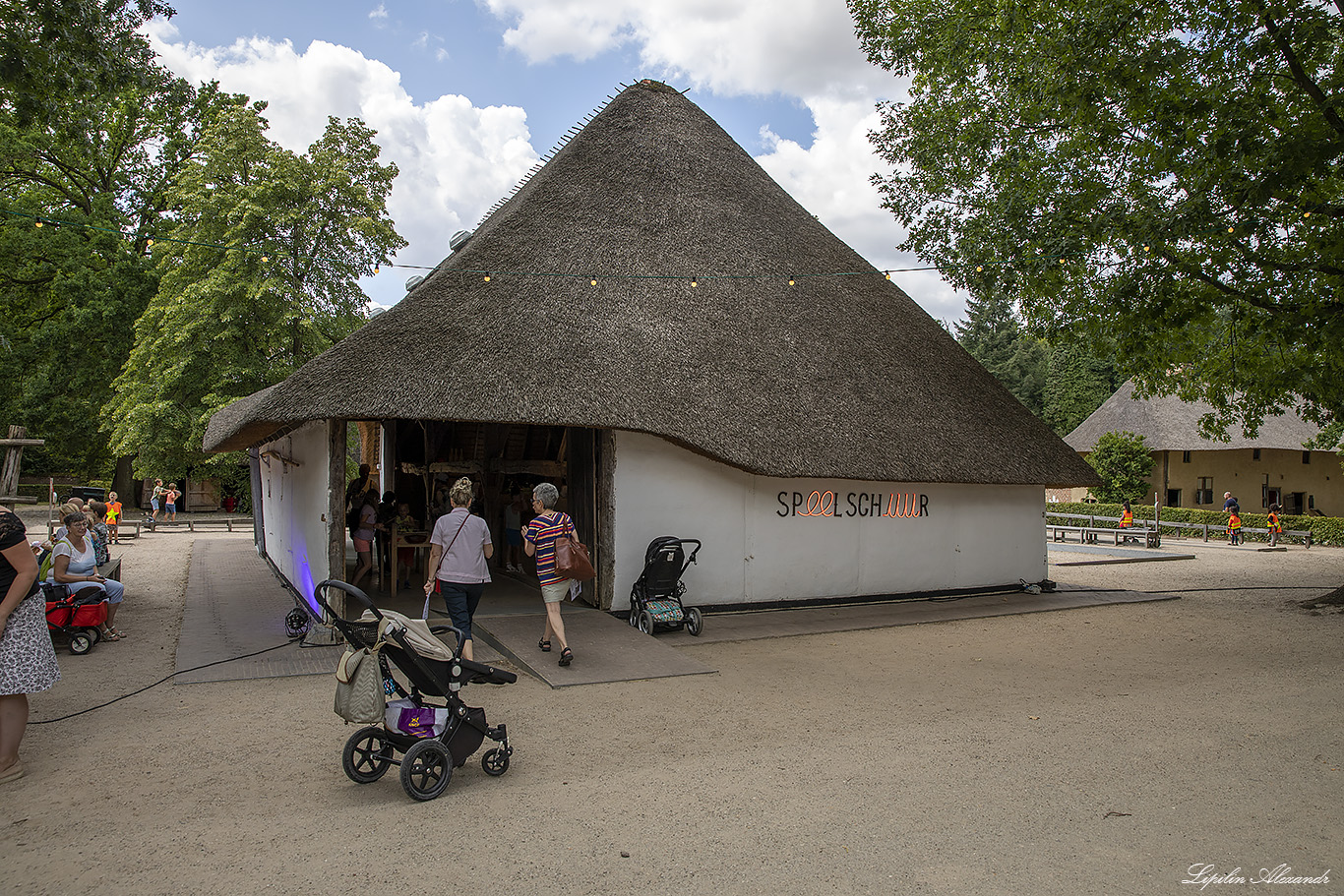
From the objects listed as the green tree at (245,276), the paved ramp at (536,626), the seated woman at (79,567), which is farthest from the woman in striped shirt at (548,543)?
the green tree at (245,276)

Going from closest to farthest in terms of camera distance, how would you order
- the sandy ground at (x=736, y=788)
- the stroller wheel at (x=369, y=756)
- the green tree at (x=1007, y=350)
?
1. the sandy ground at (x=736, y=788)
2. the stroller wheel at (x=369, y=756)
3. the green tree at (x=1007, y=350)

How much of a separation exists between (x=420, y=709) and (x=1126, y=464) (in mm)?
33328

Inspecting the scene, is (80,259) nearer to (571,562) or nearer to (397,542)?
(397,542)

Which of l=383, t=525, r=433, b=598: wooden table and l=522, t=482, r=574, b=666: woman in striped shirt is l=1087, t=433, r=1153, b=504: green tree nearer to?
l=383, t=525, r=433, b=598: wooden table

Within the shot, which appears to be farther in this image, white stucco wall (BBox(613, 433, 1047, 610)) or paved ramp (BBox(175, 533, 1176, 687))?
white stucco wall (BBox(613, 433, 1047, 610))

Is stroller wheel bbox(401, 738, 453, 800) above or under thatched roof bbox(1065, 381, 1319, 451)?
under

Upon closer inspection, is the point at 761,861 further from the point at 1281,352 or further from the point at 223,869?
the point at 1281,352

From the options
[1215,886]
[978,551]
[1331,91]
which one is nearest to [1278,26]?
[1331,91]

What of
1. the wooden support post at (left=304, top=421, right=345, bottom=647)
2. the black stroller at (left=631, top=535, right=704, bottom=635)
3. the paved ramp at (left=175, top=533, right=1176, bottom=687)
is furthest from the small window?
the wooden support post at (left=304, top=421, right=345, bottom=647)

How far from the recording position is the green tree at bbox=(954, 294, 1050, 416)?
51.2 metres

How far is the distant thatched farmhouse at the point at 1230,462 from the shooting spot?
30.9m

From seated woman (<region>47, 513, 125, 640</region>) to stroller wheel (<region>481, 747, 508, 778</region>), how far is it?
19.9 ft

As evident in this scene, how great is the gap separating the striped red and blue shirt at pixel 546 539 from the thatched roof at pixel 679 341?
6.07 feet

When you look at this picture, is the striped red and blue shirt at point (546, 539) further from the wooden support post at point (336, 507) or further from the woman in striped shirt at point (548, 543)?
the wooden support post at point (336, 507)
